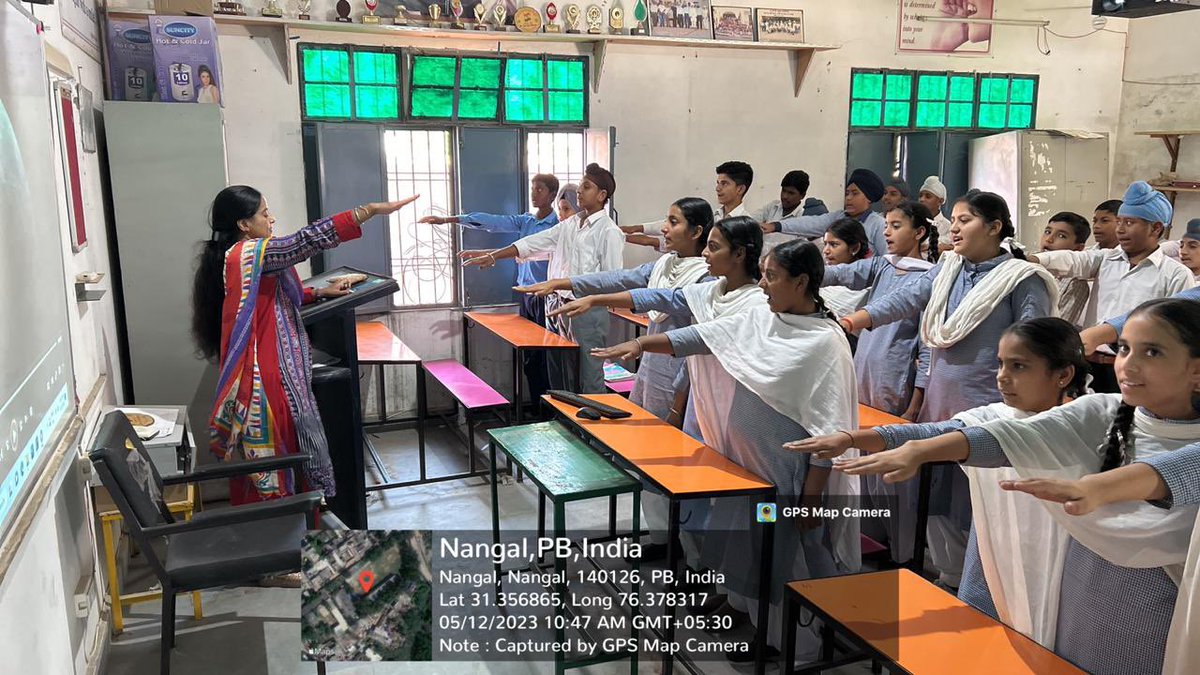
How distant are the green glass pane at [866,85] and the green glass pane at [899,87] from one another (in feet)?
0.29

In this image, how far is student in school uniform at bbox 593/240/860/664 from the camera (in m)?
2.54

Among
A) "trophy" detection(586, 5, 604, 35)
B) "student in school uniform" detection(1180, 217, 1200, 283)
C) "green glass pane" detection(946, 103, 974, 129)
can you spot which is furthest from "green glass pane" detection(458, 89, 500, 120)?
"student in school uniform" detection(1180, 217, 1200, 283)

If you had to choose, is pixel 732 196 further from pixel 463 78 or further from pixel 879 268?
pixel 463 78

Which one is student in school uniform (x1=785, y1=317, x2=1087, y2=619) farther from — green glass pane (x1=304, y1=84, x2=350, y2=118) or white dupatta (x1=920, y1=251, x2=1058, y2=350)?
green glass pane (x1=304, y1=84, x2=350, y2=118)

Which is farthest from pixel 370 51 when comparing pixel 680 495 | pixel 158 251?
pixel 680 495

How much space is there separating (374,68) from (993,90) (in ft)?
16.4

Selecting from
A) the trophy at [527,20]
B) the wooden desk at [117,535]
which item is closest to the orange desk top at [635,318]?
the trophy at [527,20]

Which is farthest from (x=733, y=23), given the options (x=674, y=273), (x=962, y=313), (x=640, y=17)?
(x=962, y=313)

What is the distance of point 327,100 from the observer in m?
5.13

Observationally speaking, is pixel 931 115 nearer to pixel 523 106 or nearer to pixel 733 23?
pixel 733 23

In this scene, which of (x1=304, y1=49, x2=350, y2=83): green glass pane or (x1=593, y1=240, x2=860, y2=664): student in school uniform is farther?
(x1=304, y1=49, x2=350, y2=83): green glass pane

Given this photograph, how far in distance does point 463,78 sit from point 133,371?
2720mm

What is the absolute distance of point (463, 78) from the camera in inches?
212

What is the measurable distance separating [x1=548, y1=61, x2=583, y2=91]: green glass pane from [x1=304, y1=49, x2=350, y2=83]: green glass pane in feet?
4.40
